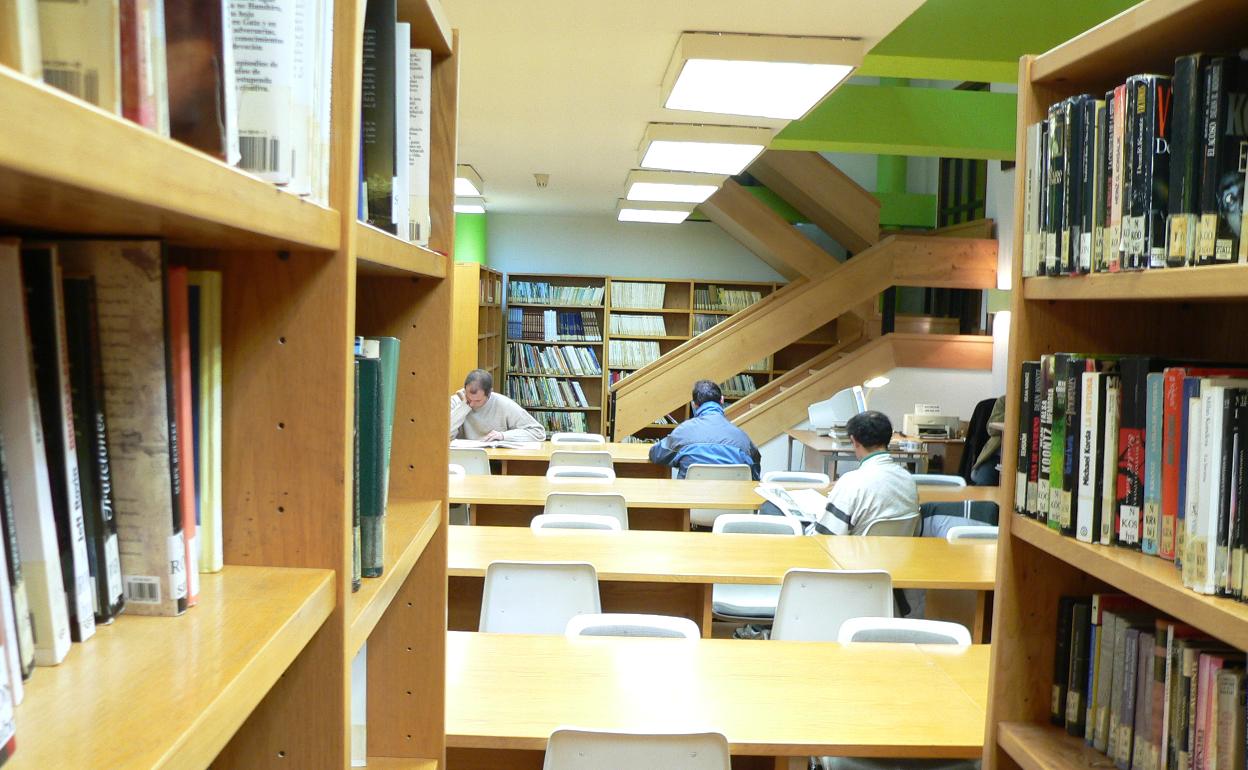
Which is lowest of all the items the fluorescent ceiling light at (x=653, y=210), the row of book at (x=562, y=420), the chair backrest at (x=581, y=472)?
the row of book at (x=562, y=420)

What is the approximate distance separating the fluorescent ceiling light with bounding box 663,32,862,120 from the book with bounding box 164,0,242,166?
3162 mm

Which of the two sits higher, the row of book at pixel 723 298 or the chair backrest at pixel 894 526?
the row of book at pixel 723 298

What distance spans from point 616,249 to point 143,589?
1109 centimetres

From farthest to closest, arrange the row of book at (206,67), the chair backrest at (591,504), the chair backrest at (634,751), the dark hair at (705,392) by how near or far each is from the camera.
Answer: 1. the dark hair at (705,392)
2. the chair backrest at (591,504)
3. the chair backrest at (634,751)
4. the row of book at (206,67)

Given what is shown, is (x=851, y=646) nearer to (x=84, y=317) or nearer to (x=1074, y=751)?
(x=1074, y=751)

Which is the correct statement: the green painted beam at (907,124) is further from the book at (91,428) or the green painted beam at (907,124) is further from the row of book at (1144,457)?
the book at (91,428)

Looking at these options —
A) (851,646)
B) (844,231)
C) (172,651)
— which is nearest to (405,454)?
(172,651)

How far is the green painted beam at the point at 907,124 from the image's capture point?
6.18 m

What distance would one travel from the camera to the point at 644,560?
12.5 ft

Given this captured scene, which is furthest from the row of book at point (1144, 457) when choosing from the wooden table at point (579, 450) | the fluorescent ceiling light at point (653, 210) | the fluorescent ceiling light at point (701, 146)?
the fluorescent ceiling light at point (653, 210)

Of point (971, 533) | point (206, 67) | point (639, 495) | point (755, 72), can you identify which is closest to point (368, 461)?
point (206, 67)

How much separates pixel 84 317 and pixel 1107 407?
4.65ft

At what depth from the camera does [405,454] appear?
163cm

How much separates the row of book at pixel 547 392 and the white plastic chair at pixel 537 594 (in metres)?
8.01
